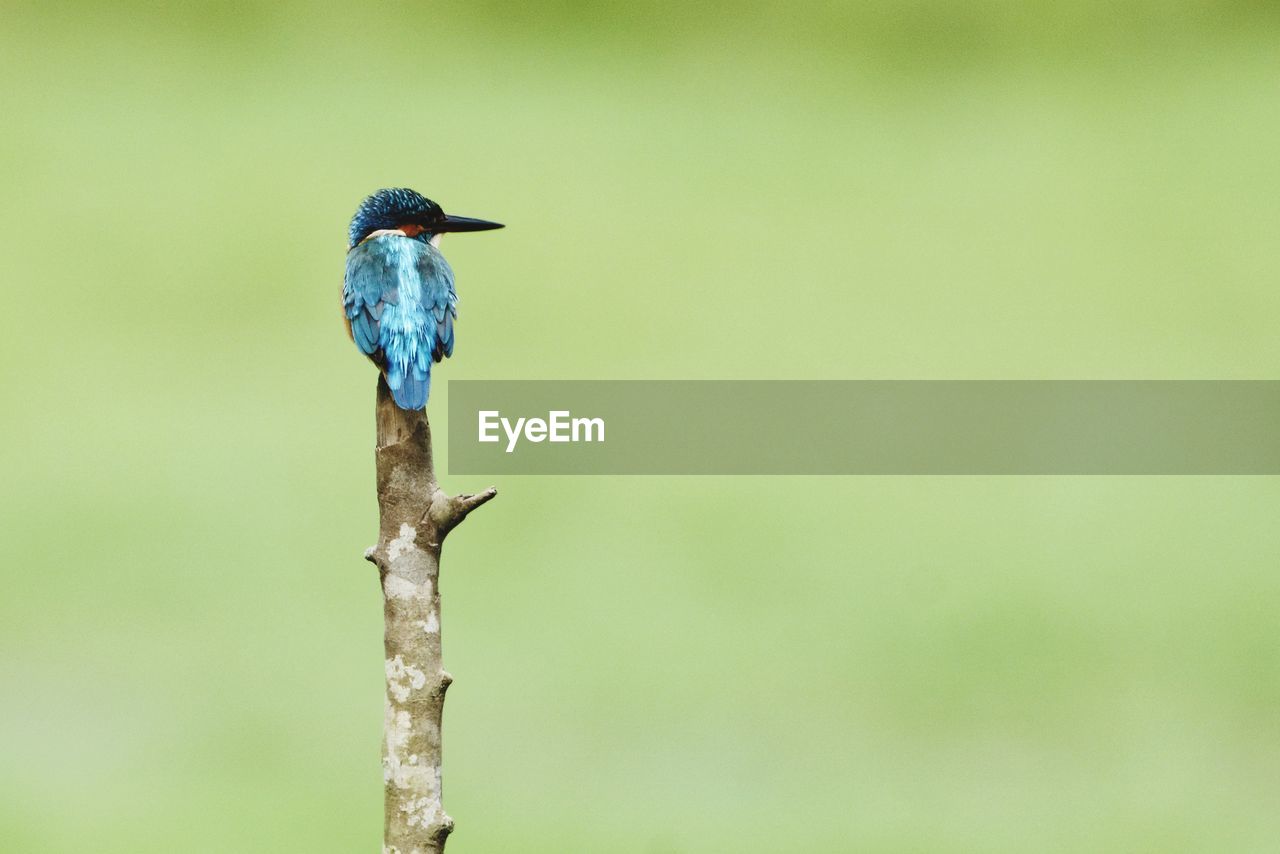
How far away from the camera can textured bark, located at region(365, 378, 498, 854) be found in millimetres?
1436

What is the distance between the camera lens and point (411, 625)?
1452 mm

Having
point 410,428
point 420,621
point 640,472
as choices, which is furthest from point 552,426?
point 640,472

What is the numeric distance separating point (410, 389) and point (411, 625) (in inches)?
11.1

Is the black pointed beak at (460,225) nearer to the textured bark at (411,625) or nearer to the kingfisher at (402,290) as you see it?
the kingfisher at (402,290)

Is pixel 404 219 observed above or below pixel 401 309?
above

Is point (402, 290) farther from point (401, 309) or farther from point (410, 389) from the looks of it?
point (410, 389)

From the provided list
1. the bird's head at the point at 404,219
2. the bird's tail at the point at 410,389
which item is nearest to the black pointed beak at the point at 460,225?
the bird's head at the point at 404,219

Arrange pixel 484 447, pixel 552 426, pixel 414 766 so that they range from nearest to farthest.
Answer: pixel 414 766
pixel 552 426
pixel 484 447

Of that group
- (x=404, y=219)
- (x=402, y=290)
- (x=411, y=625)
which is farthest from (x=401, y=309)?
(x=411, y=625)

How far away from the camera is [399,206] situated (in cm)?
163

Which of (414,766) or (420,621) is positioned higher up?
(420,621)

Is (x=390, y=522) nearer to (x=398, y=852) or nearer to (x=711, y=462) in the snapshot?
(x=398, y=852)

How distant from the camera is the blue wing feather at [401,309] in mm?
1466

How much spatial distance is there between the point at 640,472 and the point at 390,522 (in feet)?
9.51
